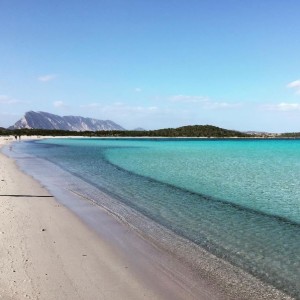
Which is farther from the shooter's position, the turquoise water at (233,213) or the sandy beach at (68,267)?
the turquoise water at (233,213)

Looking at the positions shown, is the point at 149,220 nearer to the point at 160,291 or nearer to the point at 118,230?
the point at 118,230

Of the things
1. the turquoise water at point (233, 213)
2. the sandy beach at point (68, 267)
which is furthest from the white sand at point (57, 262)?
the turquoise water at point (233, 213)

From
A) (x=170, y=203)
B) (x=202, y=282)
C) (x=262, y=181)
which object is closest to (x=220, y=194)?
(x=170, y=203)

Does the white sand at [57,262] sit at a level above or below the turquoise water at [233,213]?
above

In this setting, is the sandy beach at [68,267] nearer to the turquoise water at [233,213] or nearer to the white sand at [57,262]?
the white sand at [57,262]

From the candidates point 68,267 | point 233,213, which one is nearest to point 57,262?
point 68,267

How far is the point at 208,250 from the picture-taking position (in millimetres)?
10812

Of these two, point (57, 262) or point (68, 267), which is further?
point (57, 262)

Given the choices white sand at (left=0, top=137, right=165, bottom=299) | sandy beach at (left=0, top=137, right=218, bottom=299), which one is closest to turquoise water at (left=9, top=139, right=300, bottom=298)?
sandy beach at (left=0, top=137, right=218, bottom=299)

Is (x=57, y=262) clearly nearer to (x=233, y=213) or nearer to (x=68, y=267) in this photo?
(x=68, y=267)

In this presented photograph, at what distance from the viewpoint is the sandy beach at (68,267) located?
24.3 feet

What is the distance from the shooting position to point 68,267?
8703 mm

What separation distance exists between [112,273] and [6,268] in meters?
2.62

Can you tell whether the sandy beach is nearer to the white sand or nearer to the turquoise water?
the white sand
